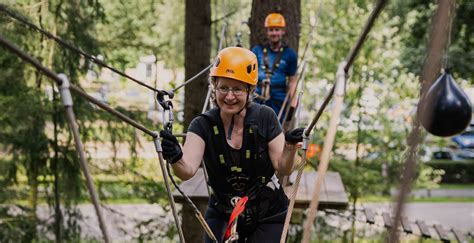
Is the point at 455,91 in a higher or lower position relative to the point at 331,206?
higher

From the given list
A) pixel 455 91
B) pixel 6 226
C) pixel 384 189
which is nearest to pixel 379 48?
pixel 384 189

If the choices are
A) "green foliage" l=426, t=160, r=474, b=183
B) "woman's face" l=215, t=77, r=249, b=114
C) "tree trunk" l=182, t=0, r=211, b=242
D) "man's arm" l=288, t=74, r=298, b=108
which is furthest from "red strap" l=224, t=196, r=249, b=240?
"green foliage" l=426, t=160, r=474, b=183

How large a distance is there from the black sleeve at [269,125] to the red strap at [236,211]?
30cm

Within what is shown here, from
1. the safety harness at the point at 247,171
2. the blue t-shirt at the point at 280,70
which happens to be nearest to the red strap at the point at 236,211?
the safety harness at the point at 247,171

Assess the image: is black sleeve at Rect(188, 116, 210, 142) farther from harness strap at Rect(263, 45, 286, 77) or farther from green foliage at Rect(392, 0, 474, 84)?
green foliage at Rect(392, 0, 474, 84)

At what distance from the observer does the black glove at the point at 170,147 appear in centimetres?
304

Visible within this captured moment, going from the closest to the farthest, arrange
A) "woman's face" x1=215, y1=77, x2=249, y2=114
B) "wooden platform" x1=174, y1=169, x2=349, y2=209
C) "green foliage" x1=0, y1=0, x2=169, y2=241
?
"woman's face" x1=215, y1=77, x2=249, y2=114 < "wooden platform" x1=174, y1=169, x2=349, y2=209 < "green foliage" x1=0, y1=0, x2=169, y2=241

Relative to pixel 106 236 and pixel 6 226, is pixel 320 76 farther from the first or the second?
pixel 106 236

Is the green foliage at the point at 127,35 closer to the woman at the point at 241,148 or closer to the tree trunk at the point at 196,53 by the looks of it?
the tree trunk at the point at 196,53

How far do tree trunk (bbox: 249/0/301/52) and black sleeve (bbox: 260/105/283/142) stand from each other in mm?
3924

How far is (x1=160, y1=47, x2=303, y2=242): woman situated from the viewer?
3.29 meters

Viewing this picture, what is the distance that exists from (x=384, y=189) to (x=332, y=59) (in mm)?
2351

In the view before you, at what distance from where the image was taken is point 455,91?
2.37m

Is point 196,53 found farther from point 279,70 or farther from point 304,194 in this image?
point 304,194
